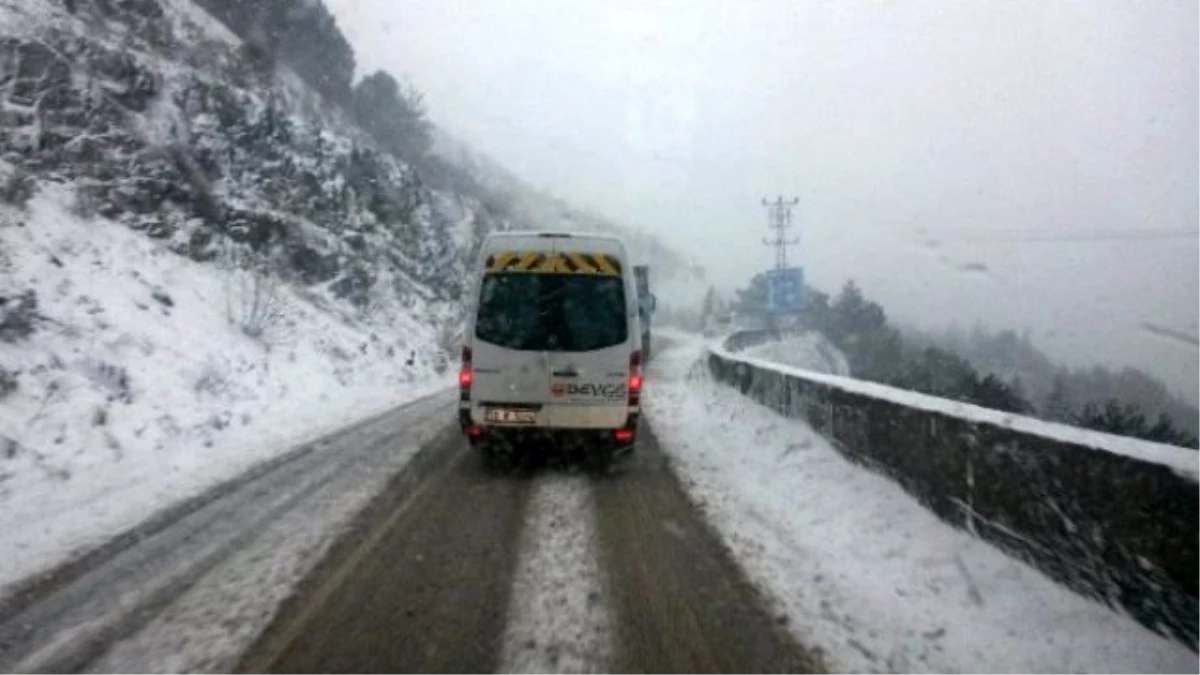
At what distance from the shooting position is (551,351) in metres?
9.56

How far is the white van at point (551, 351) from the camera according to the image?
31.2 ft

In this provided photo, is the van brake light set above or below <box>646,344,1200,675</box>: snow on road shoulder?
above

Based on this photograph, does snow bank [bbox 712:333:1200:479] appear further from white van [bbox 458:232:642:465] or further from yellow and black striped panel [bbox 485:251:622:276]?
yellow and black striped panel [bbox 485:251:622:276]

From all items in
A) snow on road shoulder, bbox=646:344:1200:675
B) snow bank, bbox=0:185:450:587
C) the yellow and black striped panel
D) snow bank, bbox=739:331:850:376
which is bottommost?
snow bank, bbox=739:331:850:376

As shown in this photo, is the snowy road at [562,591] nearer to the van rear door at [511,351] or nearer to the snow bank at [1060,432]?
the snow bank at [1060,432]

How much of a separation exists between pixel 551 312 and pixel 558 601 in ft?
15.8

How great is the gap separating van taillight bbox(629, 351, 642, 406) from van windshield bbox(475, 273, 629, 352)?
265 mm

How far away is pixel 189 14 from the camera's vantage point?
32.3m

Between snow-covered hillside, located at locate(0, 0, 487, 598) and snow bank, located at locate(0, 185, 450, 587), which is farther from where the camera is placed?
snow-covered hillside, located at locate(0, 0, 487, 598)

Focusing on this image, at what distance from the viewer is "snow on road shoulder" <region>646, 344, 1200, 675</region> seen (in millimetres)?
4426

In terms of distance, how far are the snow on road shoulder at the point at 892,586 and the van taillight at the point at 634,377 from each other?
3.42 ft

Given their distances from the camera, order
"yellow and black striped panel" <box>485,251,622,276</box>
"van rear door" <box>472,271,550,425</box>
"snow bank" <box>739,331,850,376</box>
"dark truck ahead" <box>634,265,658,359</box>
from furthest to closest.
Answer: "snow bank" <box>739,331,850,376</box>, "dark truck ahead" <box>634,265,658,359</box>, "yellow and black striped panel" <box>485,251,622,276</box>, "van rear door" <box>472,271,550,425</box>

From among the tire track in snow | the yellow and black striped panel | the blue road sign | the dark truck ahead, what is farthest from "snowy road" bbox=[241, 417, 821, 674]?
the blue road sign

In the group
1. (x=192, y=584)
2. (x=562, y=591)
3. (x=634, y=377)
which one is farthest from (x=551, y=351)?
(x=192, y=584)
